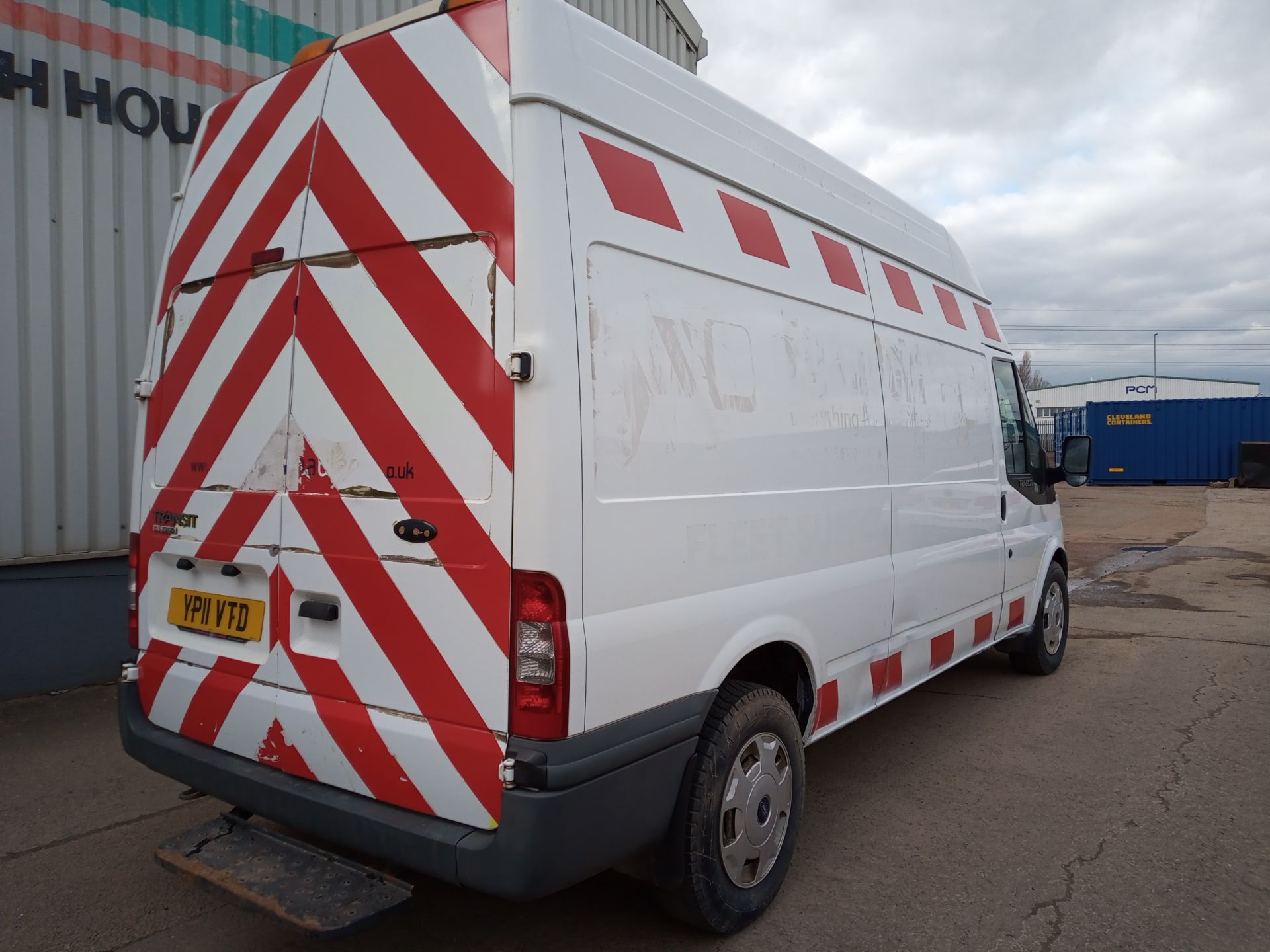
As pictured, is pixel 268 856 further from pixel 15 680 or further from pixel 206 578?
pixel 15 680

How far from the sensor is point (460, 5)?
8.39ft

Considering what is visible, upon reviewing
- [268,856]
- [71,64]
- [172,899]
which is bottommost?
[172,899]

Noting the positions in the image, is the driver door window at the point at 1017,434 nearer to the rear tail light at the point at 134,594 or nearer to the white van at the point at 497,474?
the white van at the point at 497,474

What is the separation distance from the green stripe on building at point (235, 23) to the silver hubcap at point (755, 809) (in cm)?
576

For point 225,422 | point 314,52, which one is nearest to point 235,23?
point 314,52

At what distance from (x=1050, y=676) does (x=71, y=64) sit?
7175mm

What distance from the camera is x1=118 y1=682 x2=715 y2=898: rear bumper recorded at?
2262 mm

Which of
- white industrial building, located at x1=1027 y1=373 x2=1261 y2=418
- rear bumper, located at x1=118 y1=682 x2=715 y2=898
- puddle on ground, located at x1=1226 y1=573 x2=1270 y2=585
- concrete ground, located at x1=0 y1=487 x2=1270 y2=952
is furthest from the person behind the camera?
white industrial building, located at x1=1027 y1=373 x2=1261 y2=418

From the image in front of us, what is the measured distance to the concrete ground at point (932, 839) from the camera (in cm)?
296

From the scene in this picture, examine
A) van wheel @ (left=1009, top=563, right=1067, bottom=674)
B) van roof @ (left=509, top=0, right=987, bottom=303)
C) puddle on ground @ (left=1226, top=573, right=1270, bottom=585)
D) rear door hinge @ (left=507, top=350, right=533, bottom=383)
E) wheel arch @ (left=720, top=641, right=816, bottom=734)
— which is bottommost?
puddle on ground @ (left=1226, top=573, right=1270, bottom=585)

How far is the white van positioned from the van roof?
13mm

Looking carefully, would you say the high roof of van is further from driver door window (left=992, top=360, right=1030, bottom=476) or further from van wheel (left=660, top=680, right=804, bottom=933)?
van wheel (left=660, top=680, right=804, bottom=933)

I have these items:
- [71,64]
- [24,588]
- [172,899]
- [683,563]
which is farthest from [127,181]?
[683,563]

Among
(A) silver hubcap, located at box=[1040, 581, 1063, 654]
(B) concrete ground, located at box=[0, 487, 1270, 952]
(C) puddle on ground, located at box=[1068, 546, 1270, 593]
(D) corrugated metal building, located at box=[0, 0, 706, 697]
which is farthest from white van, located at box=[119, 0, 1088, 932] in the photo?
(C) puddle on ground, located at box=[1068, 546, 1270, 593]
